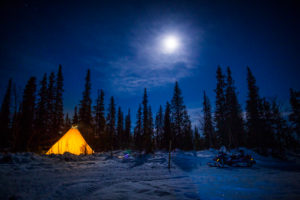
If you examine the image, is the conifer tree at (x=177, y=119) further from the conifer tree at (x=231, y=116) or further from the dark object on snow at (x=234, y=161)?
the dark object on snow at (x=234, y=161)

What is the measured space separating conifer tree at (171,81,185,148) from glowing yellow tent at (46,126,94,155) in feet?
54.4

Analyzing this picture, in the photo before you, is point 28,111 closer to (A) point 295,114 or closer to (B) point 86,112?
(B) point 86,112

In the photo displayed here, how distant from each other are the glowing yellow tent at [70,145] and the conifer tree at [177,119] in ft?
54.4

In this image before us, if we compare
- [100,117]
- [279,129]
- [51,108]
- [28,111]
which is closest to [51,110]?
[51,108]

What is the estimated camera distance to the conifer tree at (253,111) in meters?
20.2

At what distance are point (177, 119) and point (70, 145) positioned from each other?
749 inches

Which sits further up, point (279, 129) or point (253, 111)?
point (253, 111)

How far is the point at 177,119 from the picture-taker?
89.5 ft

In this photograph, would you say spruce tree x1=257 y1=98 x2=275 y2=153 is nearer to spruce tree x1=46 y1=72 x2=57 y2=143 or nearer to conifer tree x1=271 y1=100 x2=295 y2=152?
conifer tree x1=271 y1=100 x2=295 y2=152

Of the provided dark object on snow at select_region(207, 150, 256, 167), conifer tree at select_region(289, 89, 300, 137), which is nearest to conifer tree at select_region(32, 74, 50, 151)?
dark object on snow at select_region(207, 150, 256, 167)

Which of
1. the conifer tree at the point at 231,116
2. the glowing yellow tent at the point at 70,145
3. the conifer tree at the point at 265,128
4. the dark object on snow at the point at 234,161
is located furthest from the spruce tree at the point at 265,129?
the glowing yellow tent at the point at 70,145

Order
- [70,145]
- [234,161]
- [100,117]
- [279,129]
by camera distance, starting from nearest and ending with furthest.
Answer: [234,161] < [70,145] < [279,129] < [100,117]

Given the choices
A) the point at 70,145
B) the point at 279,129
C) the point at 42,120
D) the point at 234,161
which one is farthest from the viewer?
the point at 279,129

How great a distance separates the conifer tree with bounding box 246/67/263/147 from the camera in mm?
20220
